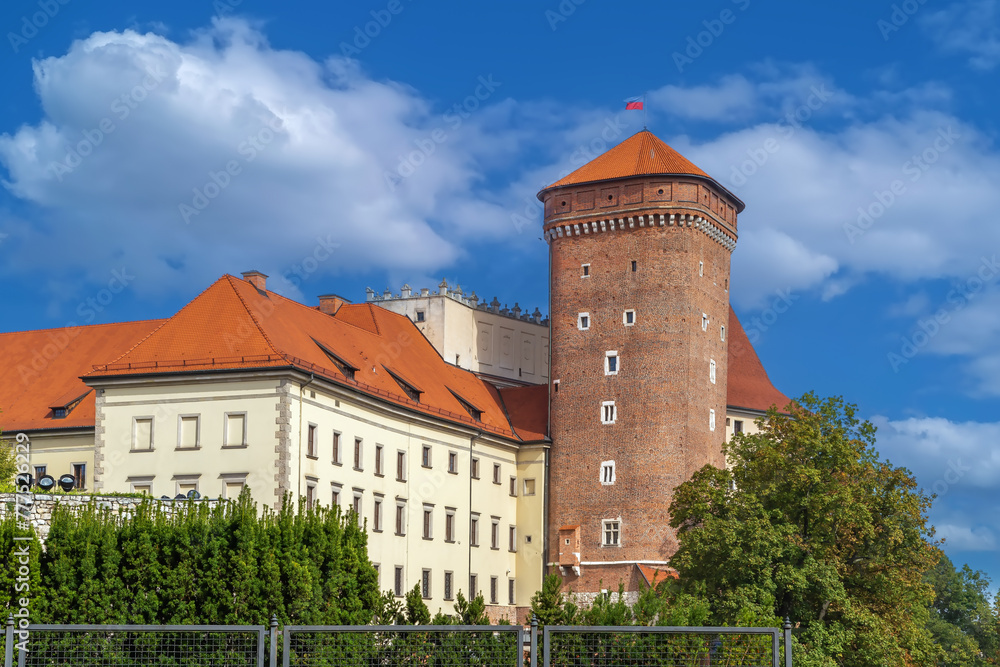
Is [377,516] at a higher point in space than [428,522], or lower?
higher

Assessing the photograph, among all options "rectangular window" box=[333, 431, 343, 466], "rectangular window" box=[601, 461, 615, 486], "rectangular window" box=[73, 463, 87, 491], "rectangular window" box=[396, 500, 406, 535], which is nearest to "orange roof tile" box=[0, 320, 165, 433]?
"rectangular window" box=[73, 463, 87, 491]

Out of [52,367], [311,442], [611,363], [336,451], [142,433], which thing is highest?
[611,363]

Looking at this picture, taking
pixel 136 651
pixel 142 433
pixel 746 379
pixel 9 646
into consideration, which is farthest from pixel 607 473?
pixel 9 646

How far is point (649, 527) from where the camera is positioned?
6806cm

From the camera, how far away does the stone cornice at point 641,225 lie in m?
69.9

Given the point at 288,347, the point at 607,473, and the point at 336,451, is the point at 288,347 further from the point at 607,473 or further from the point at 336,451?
the point at 607,473

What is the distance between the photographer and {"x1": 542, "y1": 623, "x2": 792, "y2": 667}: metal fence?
21484mm

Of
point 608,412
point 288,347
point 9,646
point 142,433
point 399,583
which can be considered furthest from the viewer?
point 608,412

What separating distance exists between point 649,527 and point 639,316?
33.1ft

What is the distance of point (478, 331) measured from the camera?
3169 inches

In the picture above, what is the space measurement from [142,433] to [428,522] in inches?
558

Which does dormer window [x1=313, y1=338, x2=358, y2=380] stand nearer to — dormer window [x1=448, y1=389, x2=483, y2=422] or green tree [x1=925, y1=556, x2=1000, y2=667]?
dormer window [x1=448, y1=389, x2=483, y2=422]

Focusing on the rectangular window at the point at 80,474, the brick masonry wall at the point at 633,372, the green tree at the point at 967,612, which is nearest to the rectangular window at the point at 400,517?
the brick masonry wall at the point at 633,372

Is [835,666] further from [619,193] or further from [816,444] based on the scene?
[619,193]
